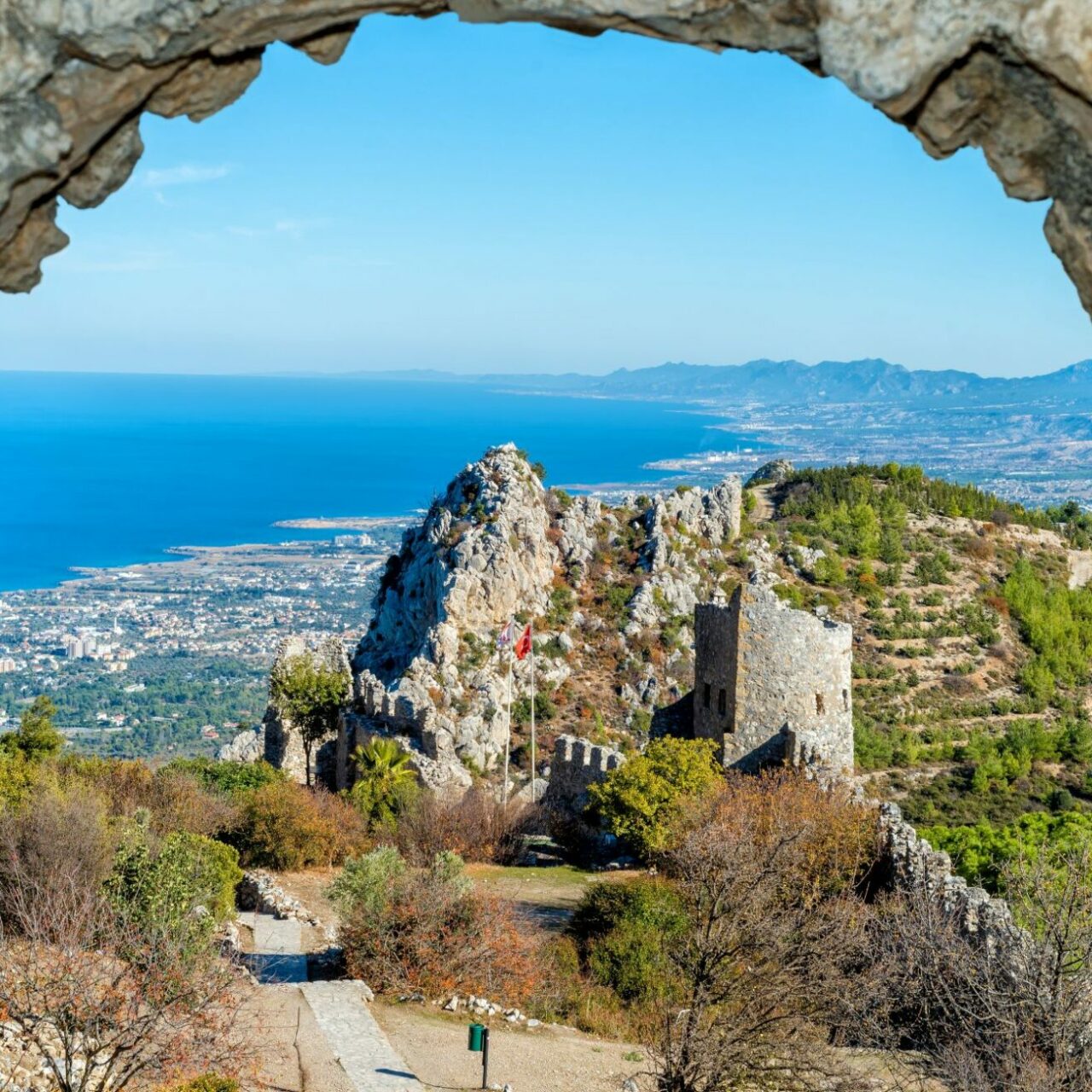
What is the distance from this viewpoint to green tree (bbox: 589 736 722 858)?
20.7 m

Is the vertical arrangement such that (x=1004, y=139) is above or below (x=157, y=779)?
above

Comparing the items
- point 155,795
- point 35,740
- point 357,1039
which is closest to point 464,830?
point 155,795

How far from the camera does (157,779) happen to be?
2514 cm

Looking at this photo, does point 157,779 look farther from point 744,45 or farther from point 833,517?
point 833,517

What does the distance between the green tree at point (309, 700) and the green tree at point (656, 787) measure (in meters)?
12.4

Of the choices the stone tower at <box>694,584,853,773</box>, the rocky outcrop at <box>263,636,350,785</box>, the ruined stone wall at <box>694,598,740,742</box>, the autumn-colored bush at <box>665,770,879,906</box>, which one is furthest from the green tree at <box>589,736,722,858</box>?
the rocky outcrop at <box>263,636,350,785</box>

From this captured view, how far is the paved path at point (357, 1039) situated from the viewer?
13.0m

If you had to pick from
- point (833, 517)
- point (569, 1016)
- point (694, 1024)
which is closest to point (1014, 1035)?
point (694, 1024)

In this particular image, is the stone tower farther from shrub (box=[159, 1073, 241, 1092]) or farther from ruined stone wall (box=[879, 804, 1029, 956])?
shrub (box=[159, 1073, 241, 1092])

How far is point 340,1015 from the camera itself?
14.8 metres

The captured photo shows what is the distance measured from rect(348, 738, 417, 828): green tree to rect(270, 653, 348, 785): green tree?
4.44 meters

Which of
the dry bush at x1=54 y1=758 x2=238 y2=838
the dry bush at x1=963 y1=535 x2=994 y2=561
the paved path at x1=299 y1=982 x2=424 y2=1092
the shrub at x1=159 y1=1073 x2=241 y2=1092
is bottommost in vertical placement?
the dry bush at x1=54 y1=758 x2=238 y2=838

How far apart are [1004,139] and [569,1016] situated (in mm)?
13624

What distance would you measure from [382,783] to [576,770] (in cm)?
373
